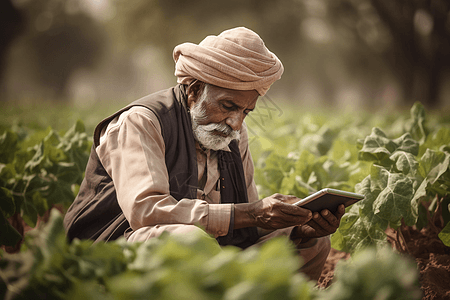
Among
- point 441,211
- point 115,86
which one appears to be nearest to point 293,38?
point 115,86

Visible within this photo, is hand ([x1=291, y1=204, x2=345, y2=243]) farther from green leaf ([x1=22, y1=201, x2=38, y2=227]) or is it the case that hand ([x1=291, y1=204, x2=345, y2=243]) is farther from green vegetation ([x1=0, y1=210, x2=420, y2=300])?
green leaf ([x1=22, y1=201, x2=38, y2=227])

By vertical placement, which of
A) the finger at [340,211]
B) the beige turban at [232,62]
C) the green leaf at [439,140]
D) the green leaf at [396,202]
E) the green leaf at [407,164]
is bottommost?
the green leaf at [439,140]

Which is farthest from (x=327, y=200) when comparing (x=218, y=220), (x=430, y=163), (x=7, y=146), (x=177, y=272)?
(x=7, y=146)

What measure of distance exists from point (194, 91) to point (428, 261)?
2.00m

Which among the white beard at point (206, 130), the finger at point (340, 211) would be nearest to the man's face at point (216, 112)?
the white beard at point (206, 130)

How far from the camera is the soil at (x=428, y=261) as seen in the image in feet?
8.40

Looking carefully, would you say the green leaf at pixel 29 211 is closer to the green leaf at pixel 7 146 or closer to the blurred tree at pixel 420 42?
the green leaf at pixel 7 146

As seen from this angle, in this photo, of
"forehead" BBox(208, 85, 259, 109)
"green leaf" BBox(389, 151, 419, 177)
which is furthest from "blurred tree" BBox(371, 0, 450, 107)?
"forehead" BBox(208, 85, 259, 109)

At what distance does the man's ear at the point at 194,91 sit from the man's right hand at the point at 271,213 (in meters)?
0.80

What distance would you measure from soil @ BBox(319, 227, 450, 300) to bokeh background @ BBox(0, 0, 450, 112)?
14.6 meters

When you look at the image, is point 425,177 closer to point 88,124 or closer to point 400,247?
point 400,247

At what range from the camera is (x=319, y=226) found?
8.14 ft

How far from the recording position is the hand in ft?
7.80

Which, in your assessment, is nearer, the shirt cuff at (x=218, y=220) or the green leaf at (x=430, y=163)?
the shirt cuff at (x=218, y=220)
